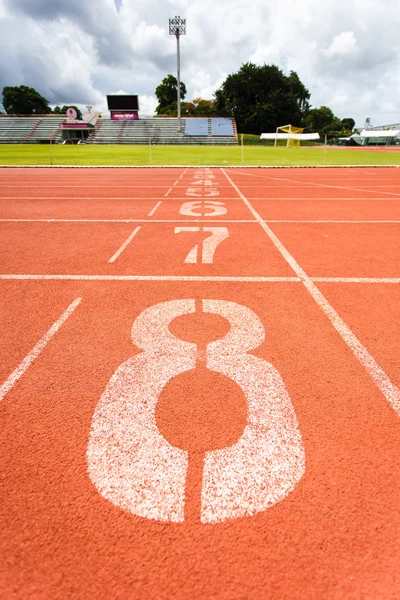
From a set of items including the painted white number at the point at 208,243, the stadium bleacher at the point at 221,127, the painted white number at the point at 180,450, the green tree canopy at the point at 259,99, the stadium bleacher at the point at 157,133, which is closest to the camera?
the painted white number at the point at 180,450

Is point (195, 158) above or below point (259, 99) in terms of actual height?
below

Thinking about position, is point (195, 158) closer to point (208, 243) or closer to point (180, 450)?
point (208, 243)

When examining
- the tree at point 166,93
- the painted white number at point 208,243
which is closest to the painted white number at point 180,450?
the painted white number at point 208,243

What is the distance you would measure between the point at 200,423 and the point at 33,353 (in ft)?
6.70

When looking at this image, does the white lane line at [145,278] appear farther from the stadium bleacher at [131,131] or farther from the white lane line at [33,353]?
the stadium bleacher at [131,131]

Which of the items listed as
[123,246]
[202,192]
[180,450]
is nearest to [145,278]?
[123,246]

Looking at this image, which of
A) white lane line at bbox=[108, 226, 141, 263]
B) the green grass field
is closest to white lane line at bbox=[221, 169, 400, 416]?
white lane line at bbox=[108, 226, 141, 263]

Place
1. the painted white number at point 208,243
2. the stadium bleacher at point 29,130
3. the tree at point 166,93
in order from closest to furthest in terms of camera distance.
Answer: the painted white number at point 208,243 < the stadium bleacher at point 29,130 < the tree at point 166,93

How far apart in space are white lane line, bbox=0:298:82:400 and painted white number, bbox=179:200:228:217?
641cm

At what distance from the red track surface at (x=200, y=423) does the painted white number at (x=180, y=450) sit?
2 centimetres

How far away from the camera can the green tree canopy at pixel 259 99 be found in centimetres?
8219

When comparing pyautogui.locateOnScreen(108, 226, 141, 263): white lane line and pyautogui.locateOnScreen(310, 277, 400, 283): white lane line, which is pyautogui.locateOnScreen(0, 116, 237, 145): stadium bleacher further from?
pyautogui.locateOnScreen(310, 277, 400, 283): white lane line

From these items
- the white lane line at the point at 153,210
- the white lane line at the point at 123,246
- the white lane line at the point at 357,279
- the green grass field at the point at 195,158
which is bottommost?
the white lane line at the point at 357,279

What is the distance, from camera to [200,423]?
275 centimetres
